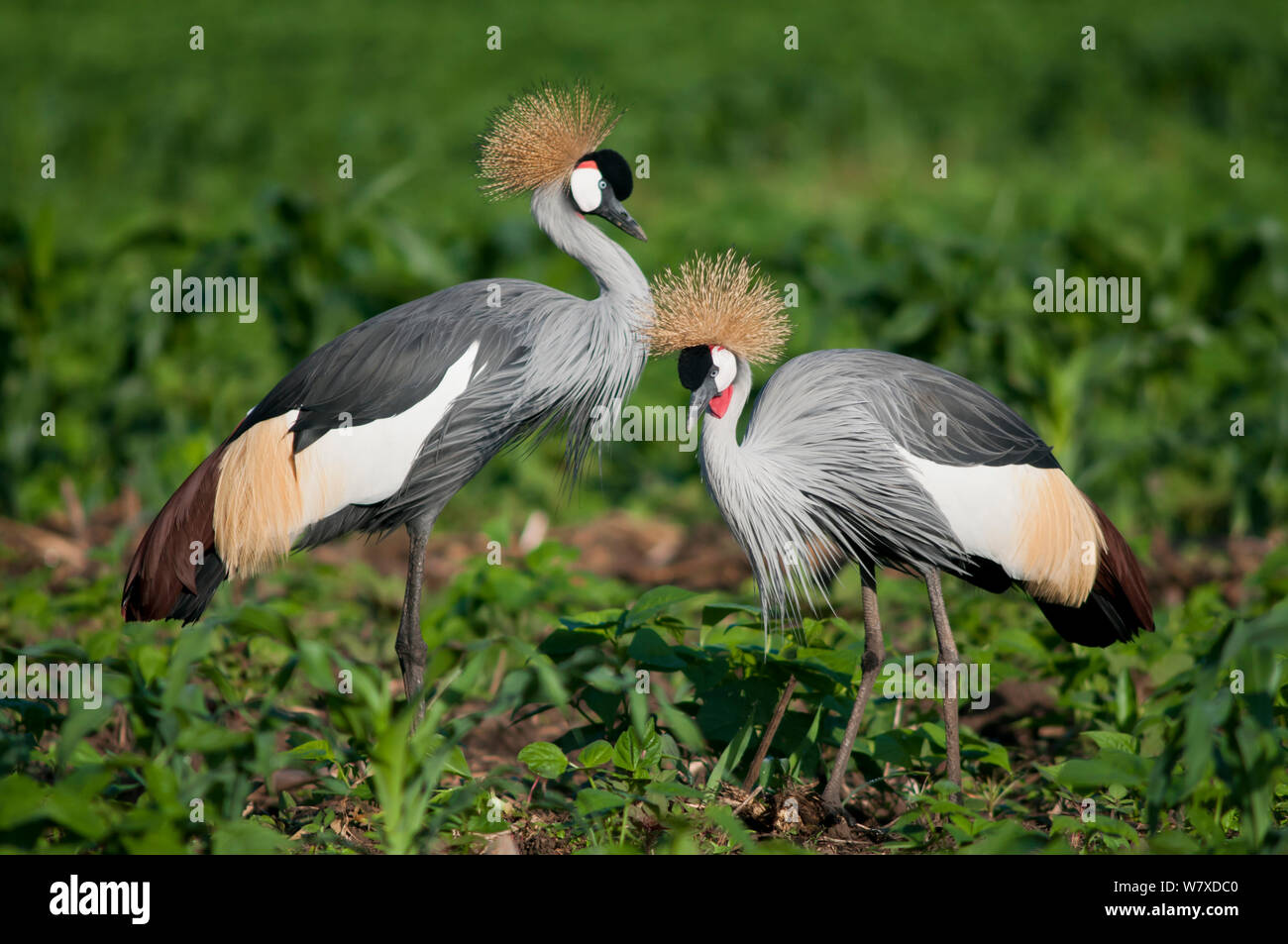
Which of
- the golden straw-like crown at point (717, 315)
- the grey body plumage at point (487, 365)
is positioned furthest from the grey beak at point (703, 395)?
the grey body plumage at point (487, 365)

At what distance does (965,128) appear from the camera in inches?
533

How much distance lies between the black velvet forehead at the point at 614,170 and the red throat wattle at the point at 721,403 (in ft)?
2.45

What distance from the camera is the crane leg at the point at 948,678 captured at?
11.2 ft

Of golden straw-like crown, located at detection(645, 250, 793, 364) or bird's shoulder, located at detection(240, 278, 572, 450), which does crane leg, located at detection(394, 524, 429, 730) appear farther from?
golden straw-like crown, located at detection(645, 250, 793, 364)

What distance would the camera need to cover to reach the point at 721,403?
11.3ft

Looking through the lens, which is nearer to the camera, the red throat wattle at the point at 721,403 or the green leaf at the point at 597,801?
the green leaf at the point at 597,801

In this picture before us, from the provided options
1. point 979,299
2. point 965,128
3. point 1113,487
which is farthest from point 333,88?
point 1113,487

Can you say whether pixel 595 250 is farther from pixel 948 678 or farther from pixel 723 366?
pixel 948 678

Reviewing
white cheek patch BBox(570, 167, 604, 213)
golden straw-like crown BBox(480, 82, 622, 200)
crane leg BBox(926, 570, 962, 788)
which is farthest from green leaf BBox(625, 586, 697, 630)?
golden straw-like crown BBox(480, 82, 622, 200)

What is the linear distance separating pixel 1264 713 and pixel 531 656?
158 centimetres

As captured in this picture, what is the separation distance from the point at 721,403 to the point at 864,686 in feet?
→ 2.86

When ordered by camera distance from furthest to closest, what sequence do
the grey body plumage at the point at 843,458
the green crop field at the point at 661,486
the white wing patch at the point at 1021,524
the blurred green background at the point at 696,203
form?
the blurred green background at the point at 696,203, the white wing patch at the point at 1021,524, the grey body plumage at the point at 843,458, the green crop field at the point at 661,486

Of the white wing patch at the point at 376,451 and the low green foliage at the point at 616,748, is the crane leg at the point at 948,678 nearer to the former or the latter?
the low green foliage at the point at 616,748

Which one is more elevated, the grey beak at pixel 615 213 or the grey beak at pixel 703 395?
Answer: the grey beak at pixel 615 213
